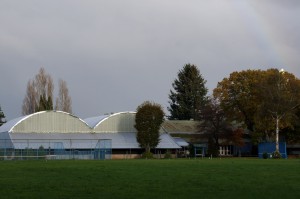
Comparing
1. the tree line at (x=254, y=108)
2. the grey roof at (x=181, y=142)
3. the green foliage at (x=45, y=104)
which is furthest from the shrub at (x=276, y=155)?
the green foliage at (x=45, y=104)

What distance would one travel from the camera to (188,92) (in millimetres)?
114688

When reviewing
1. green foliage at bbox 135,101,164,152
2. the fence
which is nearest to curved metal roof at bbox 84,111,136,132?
green foliage at bbox 135,101,164,152

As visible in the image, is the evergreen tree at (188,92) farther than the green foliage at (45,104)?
Yes

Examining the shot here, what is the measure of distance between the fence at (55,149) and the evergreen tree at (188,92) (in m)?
38.2

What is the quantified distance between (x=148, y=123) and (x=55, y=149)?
61.3 ft

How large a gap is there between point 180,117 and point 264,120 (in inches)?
1566

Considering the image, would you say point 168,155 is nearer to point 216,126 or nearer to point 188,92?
point 216,126

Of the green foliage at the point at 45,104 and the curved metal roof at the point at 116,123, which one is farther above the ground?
the green foliage at the point at 45,104

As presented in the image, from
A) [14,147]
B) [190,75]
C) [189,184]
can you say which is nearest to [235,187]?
[189,184]

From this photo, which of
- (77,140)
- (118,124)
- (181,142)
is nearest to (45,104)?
(77,140)

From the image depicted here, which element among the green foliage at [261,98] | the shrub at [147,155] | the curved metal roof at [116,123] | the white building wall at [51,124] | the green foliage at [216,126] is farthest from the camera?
the curved metal roof at [116,123]

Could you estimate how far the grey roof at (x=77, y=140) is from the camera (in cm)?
7494

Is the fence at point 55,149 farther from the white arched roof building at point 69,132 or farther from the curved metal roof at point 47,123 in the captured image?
the curved metal roof at point 47,123

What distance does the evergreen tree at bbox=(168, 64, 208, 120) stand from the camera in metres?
115
